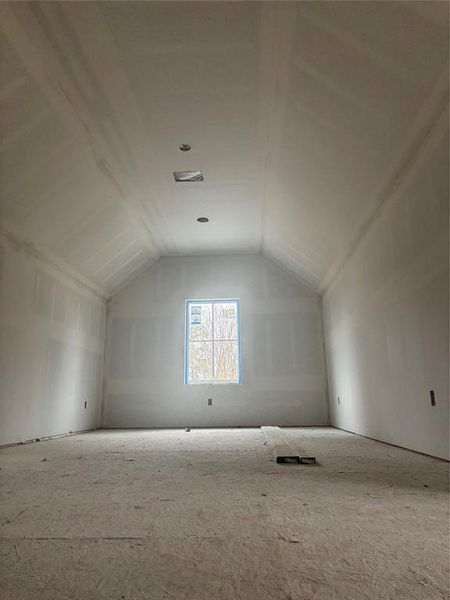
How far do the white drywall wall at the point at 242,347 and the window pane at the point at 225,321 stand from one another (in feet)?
0.67

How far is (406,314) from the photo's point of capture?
3777mm

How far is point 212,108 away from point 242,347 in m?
4.62

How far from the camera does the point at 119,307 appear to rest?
7883 millimetres

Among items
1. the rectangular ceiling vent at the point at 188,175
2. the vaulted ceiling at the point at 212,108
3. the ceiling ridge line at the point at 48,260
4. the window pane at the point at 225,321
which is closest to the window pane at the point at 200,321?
the window pane at the point at 225,321

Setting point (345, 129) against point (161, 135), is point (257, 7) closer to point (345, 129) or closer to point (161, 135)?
point (345, 129)

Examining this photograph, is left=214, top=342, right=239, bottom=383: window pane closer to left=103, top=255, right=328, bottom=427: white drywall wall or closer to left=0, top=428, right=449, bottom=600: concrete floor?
left=103, top=255, right=328, bottom=427: white drywall wall

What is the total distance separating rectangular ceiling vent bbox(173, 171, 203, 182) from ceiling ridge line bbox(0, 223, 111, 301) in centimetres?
201

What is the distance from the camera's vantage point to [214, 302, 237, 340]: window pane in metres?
7.71

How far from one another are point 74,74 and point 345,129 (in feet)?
7.79

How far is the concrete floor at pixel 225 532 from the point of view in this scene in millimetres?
1085

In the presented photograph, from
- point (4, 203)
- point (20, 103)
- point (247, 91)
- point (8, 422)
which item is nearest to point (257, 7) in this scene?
point (247, 91)

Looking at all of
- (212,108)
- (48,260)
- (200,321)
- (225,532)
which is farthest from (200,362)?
(225,532)

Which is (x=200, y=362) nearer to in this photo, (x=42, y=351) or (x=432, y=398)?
(x=42, y=351)

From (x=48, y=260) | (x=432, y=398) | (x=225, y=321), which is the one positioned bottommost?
(x=432, y=398)
